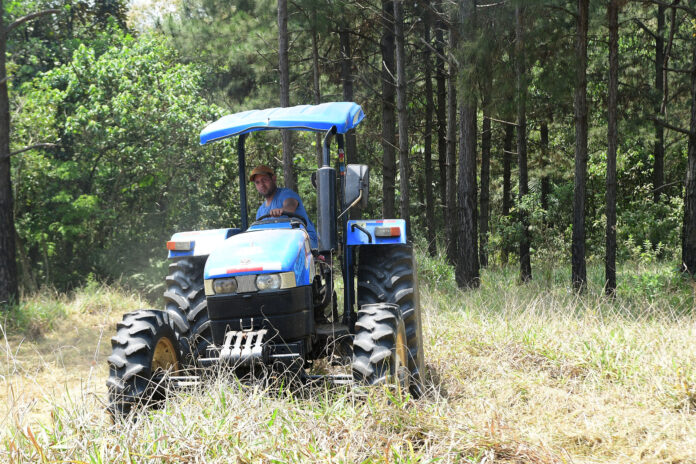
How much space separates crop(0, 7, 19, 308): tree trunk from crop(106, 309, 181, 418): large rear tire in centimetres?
710

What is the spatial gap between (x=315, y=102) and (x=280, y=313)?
12.3 m

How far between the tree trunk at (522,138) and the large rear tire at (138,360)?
7101mm

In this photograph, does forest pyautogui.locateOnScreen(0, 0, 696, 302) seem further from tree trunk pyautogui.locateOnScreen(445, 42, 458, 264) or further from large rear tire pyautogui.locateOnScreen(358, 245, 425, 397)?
large rear tire pyautogui.locateOnScreen(358, 245, 425, 397)

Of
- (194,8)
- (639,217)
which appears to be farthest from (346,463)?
(194,8)

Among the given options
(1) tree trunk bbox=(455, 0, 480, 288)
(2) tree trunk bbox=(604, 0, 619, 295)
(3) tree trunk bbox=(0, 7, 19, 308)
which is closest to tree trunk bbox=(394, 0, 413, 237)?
(1) tree trunk bbox=(455, 0, 480, 288)

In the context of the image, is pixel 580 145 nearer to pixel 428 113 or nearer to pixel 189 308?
pixel 189 308

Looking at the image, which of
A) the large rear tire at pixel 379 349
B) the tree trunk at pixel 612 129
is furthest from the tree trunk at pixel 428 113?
the large rear tire at pixel 379 349

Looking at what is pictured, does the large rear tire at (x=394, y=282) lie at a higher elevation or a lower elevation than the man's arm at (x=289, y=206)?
lower

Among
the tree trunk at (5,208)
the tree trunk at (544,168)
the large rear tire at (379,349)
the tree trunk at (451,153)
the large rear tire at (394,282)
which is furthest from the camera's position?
the tree trunk at (544,168)

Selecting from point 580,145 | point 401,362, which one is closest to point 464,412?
point 401,362

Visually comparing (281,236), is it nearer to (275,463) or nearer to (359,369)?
(359,369)

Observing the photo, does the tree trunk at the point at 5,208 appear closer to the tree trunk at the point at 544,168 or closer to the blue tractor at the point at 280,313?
the blue tractor at the point at 280,313

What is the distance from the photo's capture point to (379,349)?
13.4 ft

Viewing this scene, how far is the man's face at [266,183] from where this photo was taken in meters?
5.59
